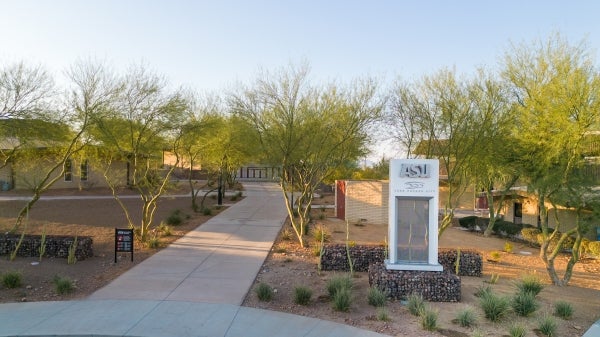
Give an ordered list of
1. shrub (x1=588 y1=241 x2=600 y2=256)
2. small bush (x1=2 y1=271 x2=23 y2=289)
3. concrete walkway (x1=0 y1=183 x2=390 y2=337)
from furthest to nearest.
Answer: shrub (x1=588 y1=241 x2=600 y2=256), small bush (x1=2 y1=271 x2=23 y2=289), concrete walkway (x1=0 y1=183 x2=390 y2=337)

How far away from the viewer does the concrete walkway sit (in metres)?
7.47

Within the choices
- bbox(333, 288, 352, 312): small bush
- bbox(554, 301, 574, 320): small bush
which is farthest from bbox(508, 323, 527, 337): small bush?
bbox(333, 288, 352, 312): small bush

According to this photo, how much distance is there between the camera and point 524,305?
350 inches

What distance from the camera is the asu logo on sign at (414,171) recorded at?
11.2m

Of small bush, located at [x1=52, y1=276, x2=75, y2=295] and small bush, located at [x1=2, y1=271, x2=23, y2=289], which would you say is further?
small bush, located at [x1=2, y1=271, x2=23, y2=289]

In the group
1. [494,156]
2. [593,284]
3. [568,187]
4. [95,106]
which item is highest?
[95,106]

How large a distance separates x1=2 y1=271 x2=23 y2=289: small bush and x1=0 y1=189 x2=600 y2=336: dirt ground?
12cm

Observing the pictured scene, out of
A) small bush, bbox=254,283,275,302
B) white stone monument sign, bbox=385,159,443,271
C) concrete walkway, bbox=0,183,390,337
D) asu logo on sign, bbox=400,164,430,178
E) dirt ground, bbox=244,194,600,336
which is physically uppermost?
asu logo on sign, bbox=400,164,430,178

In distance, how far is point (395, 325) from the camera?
8.19 metres

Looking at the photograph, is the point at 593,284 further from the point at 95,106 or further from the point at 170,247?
the point at 95,106

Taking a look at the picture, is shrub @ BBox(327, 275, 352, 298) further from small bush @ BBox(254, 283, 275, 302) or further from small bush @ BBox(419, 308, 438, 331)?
small bush @ BBox(419, 308, 438, 331)

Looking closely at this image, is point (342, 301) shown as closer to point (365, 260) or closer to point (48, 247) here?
point (365, 260)

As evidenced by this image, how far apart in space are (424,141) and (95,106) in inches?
467

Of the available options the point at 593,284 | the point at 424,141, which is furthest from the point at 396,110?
the point at 593,284
